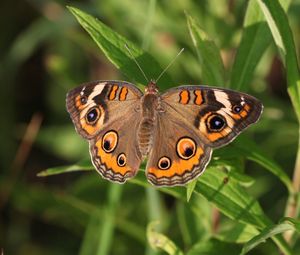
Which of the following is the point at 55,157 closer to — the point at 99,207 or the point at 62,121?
the point at 62,121

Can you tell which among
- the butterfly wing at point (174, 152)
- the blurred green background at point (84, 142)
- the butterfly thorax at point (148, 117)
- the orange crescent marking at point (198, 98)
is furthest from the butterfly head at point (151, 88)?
the blurred green background at point (84, 142)

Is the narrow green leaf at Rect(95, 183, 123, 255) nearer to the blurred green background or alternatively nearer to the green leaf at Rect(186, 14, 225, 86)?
the blurred green background

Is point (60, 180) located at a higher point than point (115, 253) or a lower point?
lower

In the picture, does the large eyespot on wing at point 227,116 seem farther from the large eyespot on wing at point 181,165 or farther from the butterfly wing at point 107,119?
the butterfly wing at point 107,119

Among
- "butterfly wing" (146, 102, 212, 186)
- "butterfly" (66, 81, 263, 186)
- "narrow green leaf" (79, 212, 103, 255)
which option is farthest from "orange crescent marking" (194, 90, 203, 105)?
"narrow green leaf" (79, 212, 103, 255)

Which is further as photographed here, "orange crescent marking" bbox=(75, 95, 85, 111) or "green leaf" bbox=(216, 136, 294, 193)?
"orange crescent marking" bbox=(75, 95, 85, 111)

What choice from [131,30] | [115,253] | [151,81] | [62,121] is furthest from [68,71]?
[151,81]
